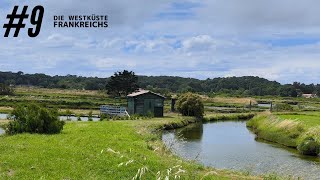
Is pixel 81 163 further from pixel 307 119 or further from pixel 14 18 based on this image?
pixel 307 119

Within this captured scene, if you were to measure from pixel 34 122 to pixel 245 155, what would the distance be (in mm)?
17528

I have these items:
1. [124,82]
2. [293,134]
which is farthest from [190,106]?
[124,82]

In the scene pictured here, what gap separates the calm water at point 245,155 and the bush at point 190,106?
2187 cm

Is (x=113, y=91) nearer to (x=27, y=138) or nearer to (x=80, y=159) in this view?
(x=27, y=138)

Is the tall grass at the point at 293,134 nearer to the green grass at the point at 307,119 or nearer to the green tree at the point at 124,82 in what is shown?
the green grass at the point at 307,119

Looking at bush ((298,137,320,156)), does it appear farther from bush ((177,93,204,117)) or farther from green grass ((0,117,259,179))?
bush ((177,93,204,117))

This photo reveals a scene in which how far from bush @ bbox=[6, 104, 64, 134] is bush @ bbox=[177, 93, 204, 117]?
38.7 meters

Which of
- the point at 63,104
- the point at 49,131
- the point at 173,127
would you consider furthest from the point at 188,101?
the point at 49,131

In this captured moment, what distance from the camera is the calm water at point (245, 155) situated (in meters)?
27.7

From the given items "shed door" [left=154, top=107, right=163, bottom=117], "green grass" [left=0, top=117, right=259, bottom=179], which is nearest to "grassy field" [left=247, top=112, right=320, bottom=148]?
"green grass" [left=0, top=117, right=259, bottom=179]

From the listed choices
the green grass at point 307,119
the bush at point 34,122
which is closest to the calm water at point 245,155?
the green grass at point 307,119

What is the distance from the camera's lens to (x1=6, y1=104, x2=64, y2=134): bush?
1394 inches

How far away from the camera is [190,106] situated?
73.3 m

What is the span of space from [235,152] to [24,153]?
804 inches
